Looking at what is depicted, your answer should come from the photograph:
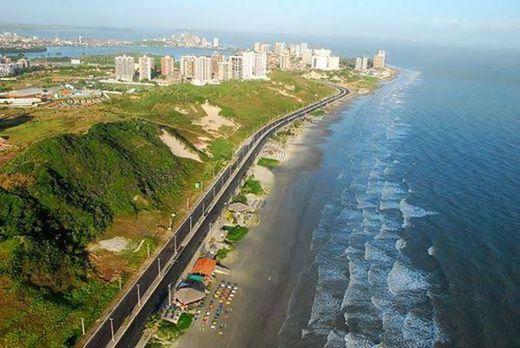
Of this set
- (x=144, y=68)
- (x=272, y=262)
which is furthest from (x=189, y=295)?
(x=144, y=68)

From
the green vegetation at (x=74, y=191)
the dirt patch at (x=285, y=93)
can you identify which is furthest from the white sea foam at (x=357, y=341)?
the dirt patch at (x=285, y=93)

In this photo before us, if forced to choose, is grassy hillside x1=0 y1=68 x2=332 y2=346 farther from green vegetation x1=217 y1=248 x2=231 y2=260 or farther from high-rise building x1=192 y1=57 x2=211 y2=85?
high-rise building x1=192 y1=57 x2=211 y2=85

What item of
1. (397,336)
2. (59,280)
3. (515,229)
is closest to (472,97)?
(515,229)

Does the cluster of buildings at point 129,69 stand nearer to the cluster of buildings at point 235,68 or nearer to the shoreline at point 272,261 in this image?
the cluster of buildings at point 235,68

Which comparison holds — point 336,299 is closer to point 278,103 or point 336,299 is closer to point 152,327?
point 152,327

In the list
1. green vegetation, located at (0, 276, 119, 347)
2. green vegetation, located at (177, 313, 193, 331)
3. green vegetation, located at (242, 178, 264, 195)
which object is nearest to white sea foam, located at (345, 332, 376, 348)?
green vegetation, located at (177, 313, 193, 331)

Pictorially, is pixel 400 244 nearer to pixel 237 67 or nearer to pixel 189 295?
pixel 189 295
